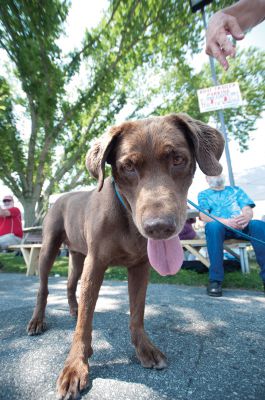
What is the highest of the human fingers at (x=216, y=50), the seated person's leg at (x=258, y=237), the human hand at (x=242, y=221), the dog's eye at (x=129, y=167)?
the human fingers at (x=216, y=50)

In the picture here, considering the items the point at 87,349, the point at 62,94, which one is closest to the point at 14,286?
the point at 87,349

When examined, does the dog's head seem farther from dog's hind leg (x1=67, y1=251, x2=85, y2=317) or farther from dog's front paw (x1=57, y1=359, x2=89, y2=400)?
dog's hind leg (x1=67, y1=251, x2=85, y2=317)

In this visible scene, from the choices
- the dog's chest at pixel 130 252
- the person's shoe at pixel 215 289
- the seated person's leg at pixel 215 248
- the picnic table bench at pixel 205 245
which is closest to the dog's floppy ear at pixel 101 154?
the dog's chest at pixel 130 252

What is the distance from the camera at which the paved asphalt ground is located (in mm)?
1847

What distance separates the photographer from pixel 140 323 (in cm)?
243

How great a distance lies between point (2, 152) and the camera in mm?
12227

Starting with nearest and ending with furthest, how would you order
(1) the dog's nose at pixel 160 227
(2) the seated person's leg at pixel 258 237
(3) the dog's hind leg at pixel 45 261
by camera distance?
(1) the dog's nose at pixel 160 227, (3) the dog's hind leg at pixel 45 261, (2) the seated person's leg at pixel 258 237

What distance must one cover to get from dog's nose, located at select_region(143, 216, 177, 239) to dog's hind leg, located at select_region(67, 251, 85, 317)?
82.9 inches

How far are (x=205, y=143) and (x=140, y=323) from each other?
1567mm

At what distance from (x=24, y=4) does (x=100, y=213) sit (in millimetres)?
9143

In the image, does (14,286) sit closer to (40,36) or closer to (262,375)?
(262,375)

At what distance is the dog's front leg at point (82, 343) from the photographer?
1.83m

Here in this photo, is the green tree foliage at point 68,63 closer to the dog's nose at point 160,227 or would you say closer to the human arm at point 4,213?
the human arm at point 4,213

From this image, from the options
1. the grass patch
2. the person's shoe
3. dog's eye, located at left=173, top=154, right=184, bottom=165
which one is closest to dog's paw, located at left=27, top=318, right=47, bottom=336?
dog's eye, located at left=173, top=154, right=184, bottom=165
